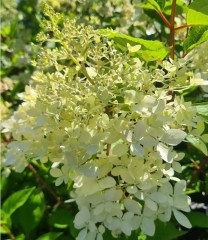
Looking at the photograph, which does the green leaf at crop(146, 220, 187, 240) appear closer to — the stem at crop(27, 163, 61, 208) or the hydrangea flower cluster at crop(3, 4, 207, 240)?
the hydrangea flower cluster at crop(3, 4, 207, 240)

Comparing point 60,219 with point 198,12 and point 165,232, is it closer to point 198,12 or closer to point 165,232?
point 165,232

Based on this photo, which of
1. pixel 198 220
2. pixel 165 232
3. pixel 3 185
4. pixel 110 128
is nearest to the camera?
pixel 110 128

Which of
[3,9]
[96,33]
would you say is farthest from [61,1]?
[96,33]

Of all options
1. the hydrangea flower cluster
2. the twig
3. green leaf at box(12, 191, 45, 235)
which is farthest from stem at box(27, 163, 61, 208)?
the hydrangea flower cluster

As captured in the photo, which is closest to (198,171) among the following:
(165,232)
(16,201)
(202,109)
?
(165,232)

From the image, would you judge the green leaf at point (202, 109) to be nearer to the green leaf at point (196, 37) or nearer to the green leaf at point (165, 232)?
the green leaf at point (196, 37)
